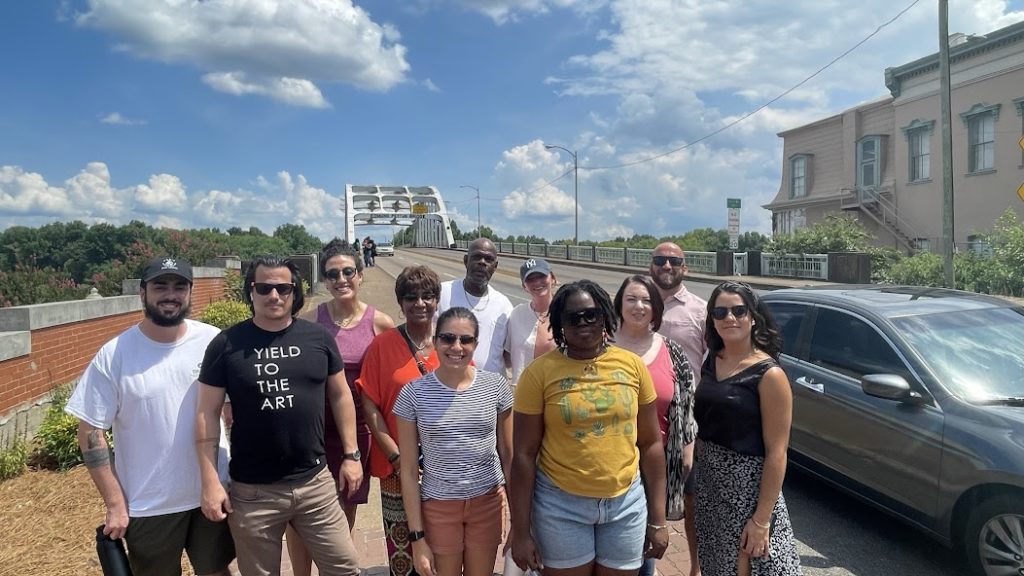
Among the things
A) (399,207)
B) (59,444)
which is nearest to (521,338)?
(59,444)

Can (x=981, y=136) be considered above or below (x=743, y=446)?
above

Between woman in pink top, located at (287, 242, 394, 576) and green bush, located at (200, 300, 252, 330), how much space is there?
694cm

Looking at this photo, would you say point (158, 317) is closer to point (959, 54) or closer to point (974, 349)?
point (974, 349)

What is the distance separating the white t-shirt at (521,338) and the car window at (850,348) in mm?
2230

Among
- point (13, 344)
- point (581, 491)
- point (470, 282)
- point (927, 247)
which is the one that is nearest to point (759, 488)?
point (581, 491)

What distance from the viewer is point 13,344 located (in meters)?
5.16

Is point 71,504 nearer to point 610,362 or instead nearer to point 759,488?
point 610,362

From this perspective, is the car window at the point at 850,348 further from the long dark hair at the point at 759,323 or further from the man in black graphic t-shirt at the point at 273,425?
the man in black graphic t-shirt at the point at 273,425

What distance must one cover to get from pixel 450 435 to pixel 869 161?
2916cm

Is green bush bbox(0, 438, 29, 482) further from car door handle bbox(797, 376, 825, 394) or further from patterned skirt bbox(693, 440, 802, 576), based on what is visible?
car door handle bbox(797, 376, 825, 394)

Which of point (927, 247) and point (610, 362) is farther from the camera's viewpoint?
point (927, 247)

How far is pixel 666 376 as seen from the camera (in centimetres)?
277

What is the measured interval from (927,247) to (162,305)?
86.8 ft

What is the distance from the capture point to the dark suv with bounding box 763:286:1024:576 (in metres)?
3.15
